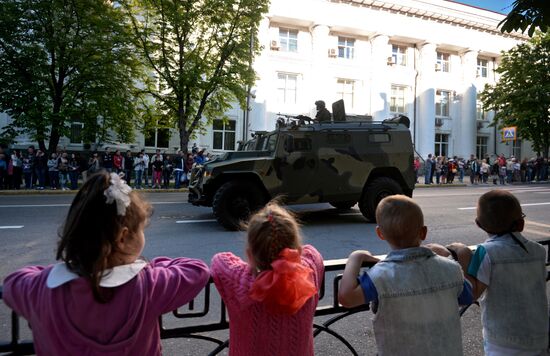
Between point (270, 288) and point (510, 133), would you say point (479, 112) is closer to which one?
point (510, 133)

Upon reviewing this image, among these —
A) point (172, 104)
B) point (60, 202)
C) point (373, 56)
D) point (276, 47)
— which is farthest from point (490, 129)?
point (60, 202)

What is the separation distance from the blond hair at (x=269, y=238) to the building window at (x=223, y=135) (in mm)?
25061

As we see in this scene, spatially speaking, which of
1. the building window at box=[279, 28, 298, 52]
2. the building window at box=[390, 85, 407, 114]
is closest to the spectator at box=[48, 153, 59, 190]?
the building window at box=[279, 28, 298, 52]

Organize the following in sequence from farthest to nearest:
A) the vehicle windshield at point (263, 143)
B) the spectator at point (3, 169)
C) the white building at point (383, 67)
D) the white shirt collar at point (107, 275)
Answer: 1. the white building at point (383, 67)
2. the spectator at point (3, 169)
3. the vehicle windshield at point (263, 143)
4. the white shirt collar at point (107, 275)

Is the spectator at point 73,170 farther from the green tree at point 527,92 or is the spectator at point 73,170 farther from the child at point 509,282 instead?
the green tree at point 527,92

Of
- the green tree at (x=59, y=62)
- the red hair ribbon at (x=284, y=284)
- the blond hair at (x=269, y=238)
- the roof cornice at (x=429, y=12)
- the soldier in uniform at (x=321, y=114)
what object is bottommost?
the red hair ribbon at (x=284, y=284)

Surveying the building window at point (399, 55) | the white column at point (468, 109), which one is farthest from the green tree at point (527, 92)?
the building window at point (399, 55)

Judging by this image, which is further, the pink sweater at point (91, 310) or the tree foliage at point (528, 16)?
the tree foliage at point (528, 16)

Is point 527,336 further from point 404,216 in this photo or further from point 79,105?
point 79,105

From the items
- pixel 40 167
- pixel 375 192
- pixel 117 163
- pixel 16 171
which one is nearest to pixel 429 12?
pixel 117 163

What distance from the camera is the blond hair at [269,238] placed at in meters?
1.57

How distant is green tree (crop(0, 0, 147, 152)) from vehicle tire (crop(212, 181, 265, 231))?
40.7 ft

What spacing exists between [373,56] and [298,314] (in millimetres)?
30610

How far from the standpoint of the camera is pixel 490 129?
35375 mm
